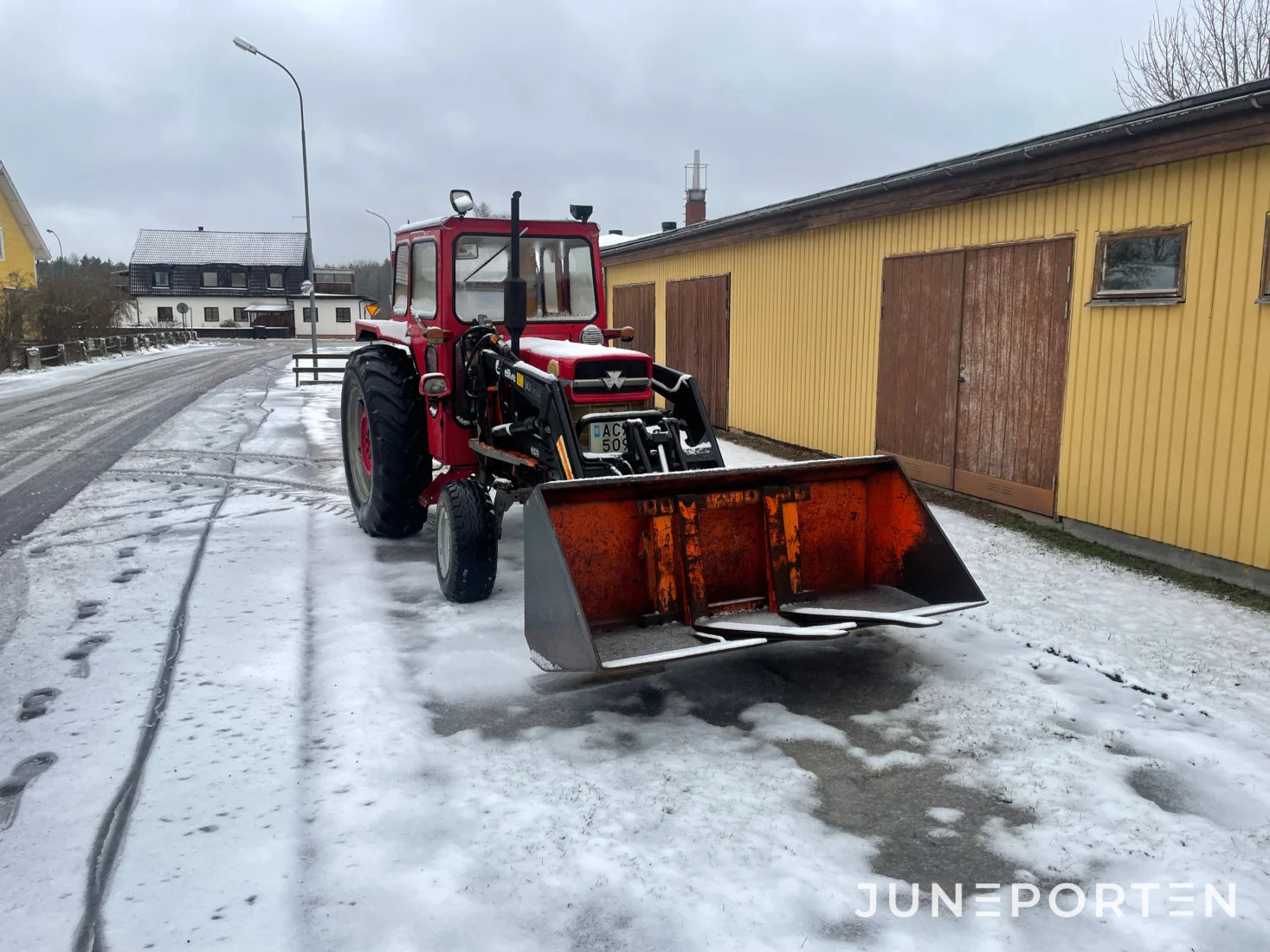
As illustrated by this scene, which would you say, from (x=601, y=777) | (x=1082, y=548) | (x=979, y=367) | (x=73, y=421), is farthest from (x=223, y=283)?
(x=601, y=777)

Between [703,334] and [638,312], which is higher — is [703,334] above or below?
below

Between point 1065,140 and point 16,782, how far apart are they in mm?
7439

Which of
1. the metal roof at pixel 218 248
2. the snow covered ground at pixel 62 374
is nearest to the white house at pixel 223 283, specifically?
the metal roof at pixel 218 248

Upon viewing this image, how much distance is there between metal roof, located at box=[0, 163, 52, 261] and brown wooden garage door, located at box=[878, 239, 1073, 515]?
126 feet

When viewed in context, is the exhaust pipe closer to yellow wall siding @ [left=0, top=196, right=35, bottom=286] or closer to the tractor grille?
the tractor grille

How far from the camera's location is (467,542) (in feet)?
18.0

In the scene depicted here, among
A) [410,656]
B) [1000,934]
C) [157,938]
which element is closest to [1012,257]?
[410,656]

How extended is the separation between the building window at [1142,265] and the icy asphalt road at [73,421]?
26.8ft

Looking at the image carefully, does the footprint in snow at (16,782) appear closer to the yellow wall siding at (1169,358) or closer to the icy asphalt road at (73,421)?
the icy asphalt road at (73,421)

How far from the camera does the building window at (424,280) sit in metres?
6.56

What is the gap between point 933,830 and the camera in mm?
3277

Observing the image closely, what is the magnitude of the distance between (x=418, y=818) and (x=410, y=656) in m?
1.59

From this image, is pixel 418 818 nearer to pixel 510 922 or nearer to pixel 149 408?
pixel 510 922

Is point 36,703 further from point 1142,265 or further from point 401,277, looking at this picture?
point 1142,265
